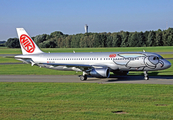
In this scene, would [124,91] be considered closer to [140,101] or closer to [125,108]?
[140,101]

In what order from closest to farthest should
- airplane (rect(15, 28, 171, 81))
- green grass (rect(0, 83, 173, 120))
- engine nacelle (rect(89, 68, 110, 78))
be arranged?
green grass (rect(0, 83, 173, 120)) < engine nacelle (rect(89, 68, 110, 78)) < airplane (rect(15, 28, 171, 81))

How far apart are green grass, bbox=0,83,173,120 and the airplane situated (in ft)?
23.0

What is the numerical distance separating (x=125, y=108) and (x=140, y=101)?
2630 millimetres

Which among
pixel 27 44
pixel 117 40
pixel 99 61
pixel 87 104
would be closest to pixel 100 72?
pixel 99 61

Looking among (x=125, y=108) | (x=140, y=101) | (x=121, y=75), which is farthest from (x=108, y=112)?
(x=121, y=75)

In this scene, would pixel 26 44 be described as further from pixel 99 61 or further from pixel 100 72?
pixel 100 72

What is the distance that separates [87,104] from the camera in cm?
1808

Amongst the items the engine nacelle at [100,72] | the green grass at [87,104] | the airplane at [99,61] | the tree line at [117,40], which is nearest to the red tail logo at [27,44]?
the airplane at [99,61]

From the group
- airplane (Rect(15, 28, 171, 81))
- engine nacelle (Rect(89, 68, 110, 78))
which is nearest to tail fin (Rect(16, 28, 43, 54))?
airplane (Rect(15, 28, 171, 81))

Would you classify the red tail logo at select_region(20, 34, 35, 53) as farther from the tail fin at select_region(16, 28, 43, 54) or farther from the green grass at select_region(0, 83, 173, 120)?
the green grass at select_region(0, 83, 173, 120)

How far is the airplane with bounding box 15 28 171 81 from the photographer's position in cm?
3128

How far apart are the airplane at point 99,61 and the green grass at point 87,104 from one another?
7.00 m

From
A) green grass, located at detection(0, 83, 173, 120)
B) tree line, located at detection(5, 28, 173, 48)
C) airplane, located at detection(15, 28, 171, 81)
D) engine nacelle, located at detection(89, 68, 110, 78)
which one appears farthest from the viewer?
tree line, located at detection(5, 28, 173, 48)

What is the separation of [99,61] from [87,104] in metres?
16.4
